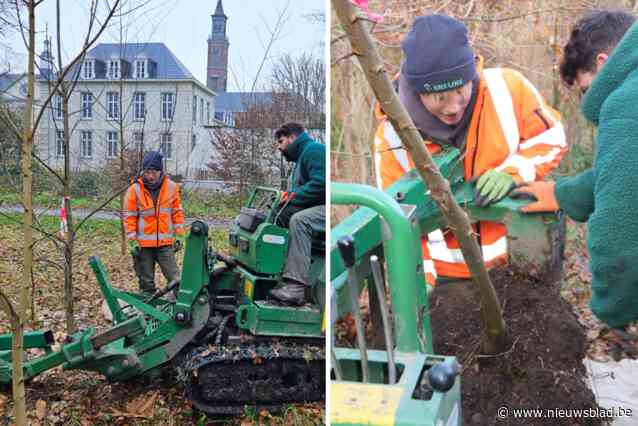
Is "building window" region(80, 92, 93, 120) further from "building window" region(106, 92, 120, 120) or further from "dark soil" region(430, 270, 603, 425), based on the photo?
"dark soil" region(430, 270, 603, 425)

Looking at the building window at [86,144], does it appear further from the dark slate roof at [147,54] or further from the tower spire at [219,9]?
the tower spire at [219,9]

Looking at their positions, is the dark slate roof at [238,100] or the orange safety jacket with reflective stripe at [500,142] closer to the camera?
the orange safety jacket with reflective stripe at [500,142]

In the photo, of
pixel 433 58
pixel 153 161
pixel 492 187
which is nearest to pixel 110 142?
pixel 153 161

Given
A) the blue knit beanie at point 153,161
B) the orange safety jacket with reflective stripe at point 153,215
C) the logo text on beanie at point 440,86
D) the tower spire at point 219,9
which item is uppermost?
the tower spire at point 219,9

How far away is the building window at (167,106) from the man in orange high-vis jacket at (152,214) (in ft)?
0.53

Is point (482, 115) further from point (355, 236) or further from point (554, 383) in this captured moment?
point (554, 383)

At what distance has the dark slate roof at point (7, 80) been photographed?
2.33m

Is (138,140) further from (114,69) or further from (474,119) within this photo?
(474,119)

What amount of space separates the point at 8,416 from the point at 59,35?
53.0 inches

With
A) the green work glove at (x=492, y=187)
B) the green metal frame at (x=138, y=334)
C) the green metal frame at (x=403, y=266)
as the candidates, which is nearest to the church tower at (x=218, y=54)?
the green metal frame at (x=138, y=334)

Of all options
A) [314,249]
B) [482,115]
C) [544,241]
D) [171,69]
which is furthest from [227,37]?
[544,241]

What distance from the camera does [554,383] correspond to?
1765mm

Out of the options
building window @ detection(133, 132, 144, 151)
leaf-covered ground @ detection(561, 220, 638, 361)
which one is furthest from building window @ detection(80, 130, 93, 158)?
leaf-covered ground @ detection(561, 220, 638, 361)

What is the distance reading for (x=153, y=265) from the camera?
2.92 metres
